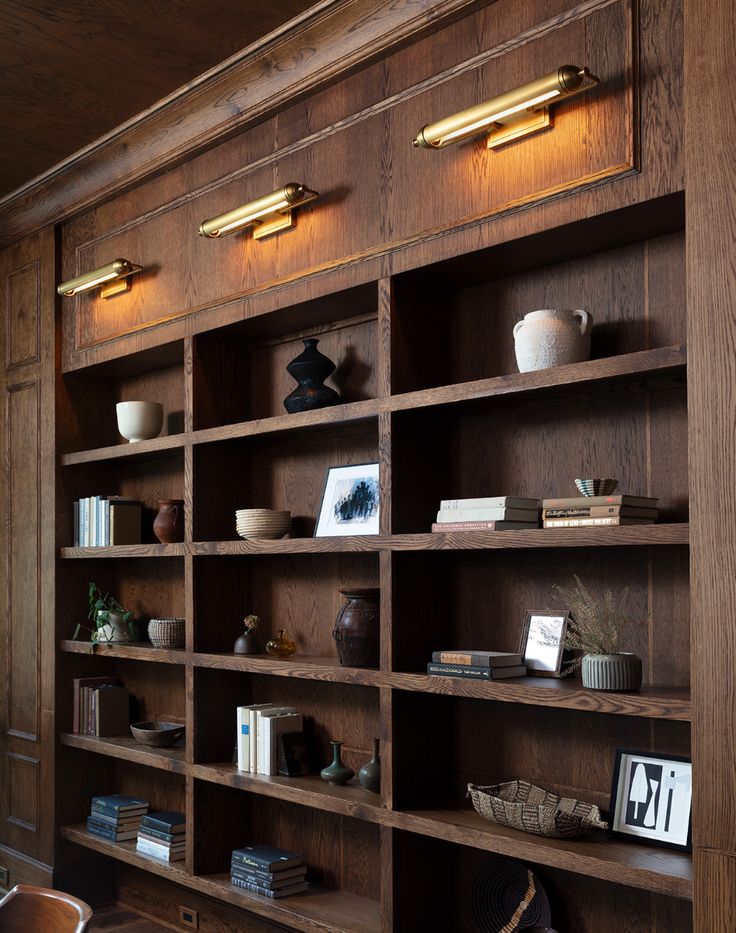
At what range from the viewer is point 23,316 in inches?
184

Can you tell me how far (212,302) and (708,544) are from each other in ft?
6.89

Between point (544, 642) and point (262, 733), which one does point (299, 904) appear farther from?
point (544, 642)

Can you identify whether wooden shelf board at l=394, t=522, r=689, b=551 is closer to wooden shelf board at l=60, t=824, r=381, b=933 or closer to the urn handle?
the urn handle

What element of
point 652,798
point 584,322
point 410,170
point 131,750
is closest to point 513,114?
point 410,170

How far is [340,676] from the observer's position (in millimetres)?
3012

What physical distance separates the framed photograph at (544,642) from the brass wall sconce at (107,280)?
2153mm

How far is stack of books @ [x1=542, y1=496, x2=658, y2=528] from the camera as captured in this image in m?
2.39

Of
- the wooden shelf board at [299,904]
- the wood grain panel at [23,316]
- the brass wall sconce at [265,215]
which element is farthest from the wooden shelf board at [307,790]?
the wood grain panel at [23,316]

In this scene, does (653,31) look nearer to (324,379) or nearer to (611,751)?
(324,379)

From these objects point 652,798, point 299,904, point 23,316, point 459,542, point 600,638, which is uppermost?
point 23,316

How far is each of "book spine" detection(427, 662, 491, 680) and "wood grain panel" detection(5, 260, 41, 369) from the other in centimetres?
267

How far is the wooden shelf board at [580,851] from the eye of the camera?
2.20m

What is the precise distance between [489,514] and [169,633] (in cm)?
173

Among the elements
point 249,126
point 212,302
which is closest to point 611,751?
point 212,302
